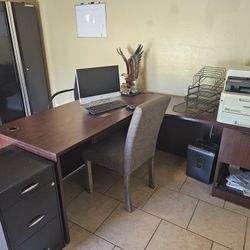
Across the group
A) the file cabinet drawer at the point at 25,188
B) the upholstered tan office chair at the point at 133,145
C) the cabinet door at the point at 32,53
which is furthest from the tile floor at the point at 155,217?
the cabinet door at the point at 32,53

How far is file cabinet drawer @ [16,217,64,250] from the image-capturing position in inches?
51.2

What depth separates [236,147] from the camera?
1752mm

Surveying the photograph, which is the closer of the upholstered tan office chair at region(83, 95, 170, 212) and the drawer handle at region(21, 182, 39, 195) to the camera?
the drawer handle at region(21, 182, 39, 195)

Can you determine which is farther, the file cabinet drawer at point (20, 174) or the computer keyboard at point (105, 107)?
the computer keyboard at point (105, 107)

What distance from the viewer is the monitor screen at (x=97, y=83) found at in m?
2.02

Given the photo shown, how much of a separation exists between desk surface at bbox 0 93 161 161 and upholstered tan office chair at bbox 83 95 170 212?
9.2 inches

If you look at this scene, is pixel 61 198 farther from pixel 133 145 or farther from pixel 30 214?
pixel 133 145

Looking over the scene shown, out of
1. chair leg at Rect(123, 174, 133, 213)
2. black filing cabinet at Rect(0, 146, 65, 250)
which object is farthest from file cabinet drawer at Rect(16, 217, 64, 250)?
chair leg at Rect(123, 174, 133, 213)

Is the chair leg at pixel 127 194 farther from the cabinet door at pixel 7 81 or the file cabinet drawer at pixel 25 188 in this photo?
the cabinet door at pixel 7 81

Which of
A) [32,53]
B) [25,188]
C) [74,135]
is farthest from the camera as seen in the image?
[32,53]

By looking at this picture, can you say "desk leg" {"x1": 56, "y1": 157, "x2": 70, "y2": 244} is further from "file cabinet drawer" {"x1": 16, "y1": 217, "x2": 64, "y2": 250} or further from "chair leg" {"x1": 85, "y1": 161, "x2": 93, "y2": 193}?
"chair leg" {"x1": 85, "y1": 161, "x2": 93, "y2": 193}

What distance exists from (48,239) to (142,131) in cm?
94

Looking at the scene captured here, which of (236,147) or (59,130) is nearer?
(59,130)

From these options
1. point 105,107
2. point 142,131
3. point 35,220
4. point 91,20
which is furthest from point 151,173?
point 91,20
